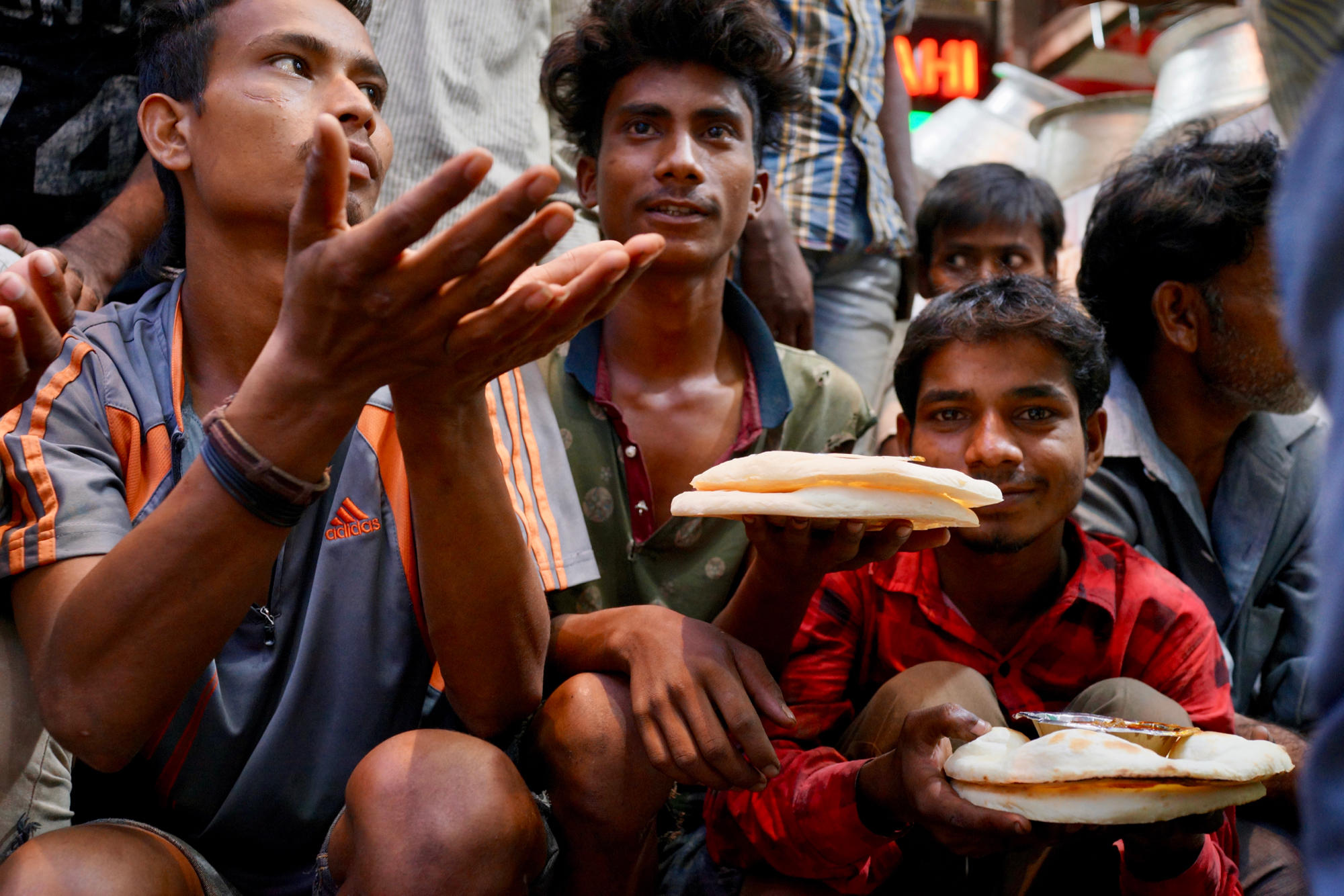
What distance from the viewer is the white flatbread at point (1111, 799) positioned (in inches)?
53.0

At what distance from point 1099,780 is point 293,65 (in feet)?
5.74

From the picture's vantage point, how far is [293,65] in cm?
190

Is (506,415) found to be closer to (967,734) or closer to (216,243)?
(216,243)

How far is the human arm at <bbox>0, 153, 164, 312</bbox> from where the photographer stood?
2.28m

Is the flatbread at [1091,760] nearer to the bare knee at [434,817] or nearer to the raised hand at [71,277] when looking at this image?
the bare knee at [434,817]

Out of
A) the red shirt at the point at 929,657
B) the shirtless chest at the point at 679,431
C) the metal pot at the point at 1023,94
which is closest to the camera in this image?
the red shirt at the point at 929,657

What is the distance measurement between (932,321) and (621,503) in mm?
786

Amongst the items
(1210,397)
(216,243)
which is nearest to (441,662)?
(216,243)

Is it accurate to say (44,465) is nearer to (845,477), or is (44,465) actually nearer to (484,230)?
(484,230)

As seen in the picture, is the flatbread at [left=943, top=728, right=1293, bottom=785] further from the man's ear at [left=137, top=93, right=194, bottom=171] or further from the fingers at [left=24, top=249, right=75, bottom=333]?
the man's ear at [left=137, top=93, right=194, bottom=171]

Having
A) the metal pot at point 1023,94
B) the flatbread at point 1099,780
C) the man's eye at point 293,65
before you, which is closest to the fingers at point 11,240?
the man's eye at point 293,65

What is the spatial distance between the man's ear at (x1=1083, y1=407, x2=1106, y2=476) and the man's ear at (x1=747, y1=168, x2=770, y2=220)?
108 centimetres

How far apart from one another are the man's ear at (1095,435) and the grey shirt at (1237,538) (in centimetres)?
28

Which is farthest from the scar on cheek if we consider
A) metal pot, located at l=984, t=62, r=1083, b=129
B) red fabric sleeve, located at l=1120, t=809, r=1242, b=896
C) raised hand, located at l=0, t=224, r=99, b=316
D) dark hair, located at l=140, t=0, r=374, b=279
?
metal pot, located at l=984, t=62, r=1083, b=129
